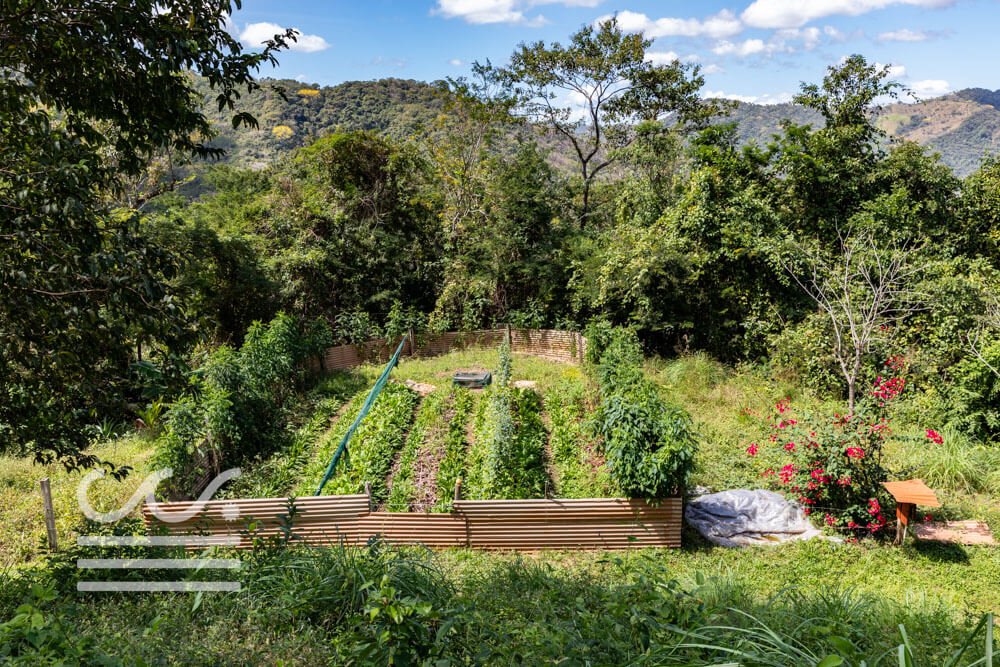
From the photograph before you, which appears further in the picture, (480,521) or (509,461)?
(509,461)

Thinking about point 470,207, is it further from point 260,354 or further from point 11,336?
point 11,336

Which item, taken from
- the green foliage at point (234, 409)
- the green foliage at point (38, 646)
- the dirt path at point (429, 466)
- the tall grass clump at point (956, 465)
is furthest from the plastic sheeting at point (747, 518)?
the green foliage at point (38, 646)

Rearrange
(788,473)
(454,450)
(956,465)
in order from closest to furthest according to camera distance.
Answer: (788,473), (956,465), (454,450)

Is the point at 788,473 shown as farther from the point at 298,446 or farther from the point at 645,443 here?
the point at 298,446

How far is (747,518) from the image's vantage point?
724 centimetres

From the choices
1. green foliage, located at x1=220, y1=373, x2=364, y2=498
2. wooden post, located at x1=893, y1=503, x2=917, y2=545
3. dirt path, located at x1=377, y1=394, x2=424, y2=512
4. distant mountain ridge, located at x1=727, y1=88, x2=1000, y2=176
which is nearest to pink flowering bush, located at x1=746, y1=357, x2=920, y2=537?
wooden post, located at x1=893, y1=503, x2=917, y2=545

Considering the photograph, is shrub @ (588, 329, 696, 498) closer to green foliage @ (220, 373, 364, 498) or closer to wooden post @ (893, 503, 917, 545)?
wooden post @ (893, 503, 917, 545)

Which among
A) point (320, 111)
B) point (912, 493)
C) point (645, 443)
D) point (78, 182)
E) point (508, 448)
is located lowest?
point (508, 448)

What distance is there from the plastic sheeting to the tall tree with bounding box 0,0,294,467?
20.5ft

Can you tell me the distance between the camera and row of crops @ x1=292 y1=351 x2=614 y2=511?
828 centimetres

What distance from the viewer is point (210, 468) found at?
895cm

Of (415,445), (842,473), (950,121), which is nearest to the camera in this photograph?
(842,473)

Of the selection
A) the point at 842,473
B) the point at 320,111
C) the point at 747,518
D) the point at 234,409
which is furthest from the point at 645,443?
the point at 320,111

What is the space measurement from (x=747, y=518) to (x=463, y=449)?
14.7 ft
